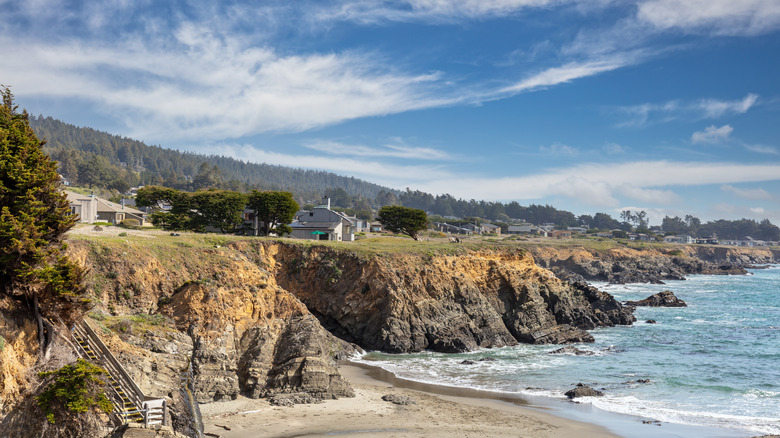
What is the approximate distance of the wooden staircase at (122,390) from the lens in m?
15.3

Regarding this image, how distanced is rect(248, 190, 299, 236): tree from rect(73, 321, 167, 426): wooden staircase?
36891 mm

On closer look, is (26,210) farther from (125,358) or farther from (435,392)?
(435,392)

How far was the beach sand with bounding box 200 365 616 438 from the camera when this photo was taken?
20938 millimetres

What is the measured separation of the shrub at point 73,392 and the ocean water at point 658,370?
18492 millimetres

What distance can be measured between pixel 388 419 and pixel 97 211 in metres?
53.2

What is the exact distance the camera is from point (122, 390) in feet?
53.4

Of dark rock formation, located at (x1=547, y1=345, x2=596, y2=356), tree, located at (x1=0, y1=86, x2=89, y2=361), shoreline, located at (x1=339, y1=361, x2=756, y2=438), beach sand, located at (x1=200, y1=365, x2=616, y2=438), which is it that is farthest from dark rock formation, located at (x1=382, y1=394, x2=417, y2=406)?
dark rock formation, located at (x1=547, y1=345, x2=596, y2=356)

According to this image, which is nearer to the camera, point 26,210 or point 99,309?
point 26,210

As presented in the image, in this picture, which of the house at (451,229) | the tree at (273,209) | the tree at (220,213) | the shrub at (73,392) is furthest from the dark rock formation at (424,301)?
the house at (451,229)

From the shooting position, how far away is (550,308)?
46.8 metres

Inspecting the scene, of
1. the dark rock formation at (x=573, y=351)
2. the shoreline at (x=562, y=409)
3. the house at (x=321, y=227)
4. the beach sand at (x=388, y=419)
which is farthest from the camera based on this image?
the house at (x=321, y=227)

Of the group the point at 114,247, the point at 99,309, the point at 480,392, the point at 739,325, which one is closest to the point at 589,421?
the point at 480,392

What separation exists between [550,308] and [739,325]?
68.1 feet

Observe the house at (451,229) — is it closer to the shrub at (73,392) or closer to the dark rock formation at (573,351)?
the dark rock formation at (573,351)
